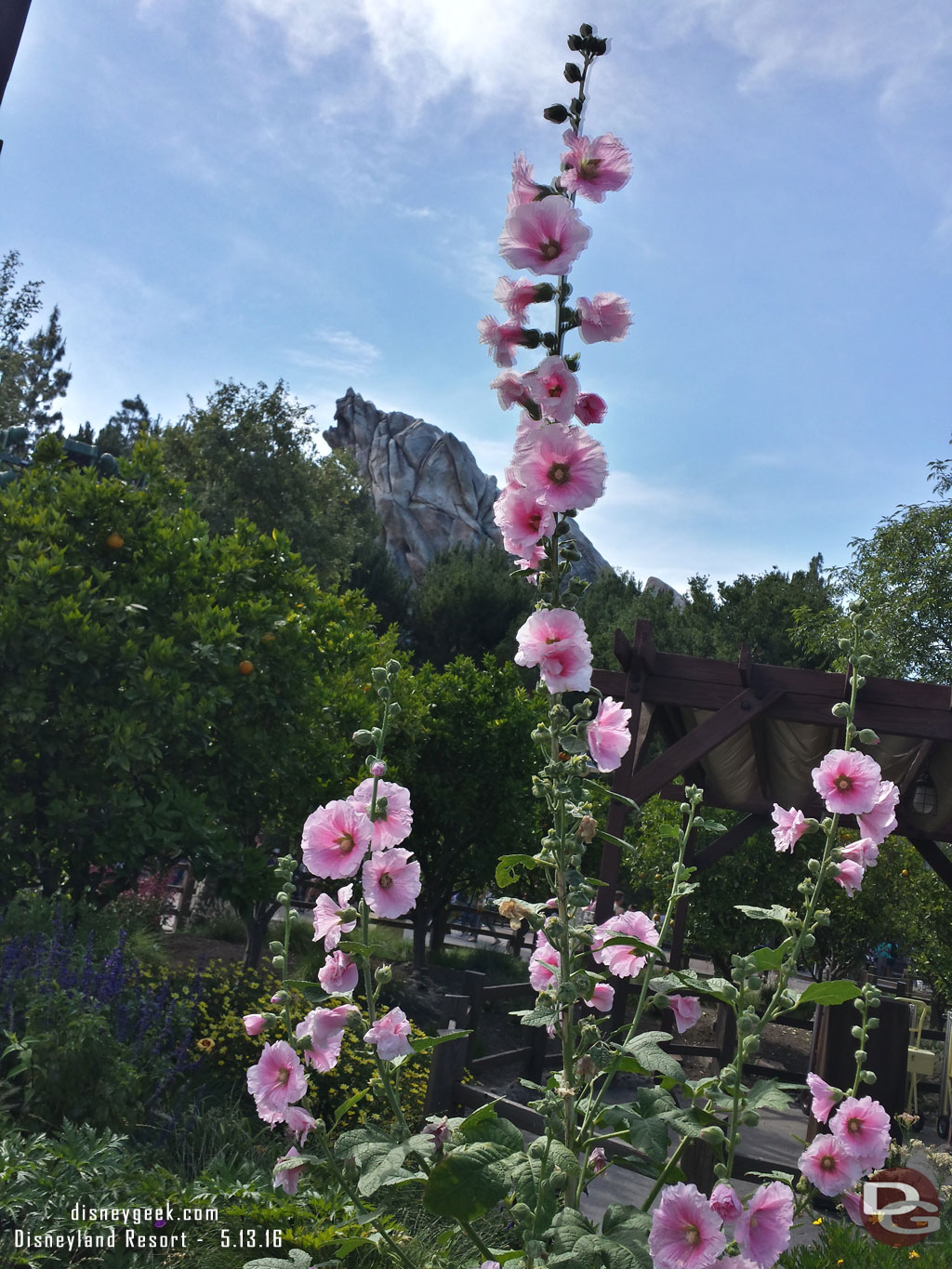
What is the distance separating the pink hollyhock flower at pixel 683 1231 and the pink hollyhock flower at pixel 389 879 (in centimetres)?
58

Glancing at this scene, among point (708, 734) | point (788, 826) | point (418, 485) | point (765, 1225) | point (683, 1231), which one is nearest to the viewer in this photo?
point (683, 1231)

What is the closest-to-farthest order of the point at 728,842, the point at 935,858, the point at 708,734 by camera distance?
the point at 708,734, the point at 935,858, the point at 728,842

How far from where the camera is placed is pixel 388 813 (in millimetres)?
1698

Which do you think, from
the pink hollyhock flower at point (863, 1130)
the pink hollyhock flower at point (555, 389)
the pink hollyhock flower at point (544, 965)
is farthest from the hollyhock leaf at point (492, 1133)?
the pink hollyhock flower at point (555, 389)

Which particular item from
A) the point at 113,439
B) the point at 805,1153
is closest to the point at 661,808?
the point at 805,1153

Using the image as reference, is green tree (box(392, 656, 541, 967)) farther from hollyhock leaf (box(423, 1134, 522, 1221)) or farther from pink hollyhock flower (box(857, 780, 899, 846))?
hollyhock leaf (box(423, 1134, 522, 1221))

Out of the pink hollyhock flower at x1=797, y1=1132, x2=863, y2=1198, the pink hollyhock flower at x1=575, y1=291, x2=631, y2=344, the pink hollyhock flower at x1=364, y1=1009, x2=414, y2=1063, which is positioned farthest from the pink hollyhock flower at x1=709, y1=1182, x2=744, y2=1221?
the pink hollyhock flower at x1=575, y1=291, x2=631, y2=344

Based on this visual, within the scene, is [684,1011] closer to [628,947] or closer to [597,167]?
[628,947]

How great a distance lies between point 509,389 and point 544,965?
99 cm

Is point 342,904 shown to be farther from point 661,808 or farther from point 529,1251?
point 661,808

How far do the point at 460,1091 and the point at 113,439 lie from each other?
3680cm

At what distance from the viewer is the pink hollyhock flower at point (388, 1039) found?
5.05 ft

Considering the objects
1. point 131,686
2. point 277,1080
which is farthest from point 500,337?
point 131,686

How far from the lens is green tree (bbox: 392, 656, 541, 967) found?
12.6 m
